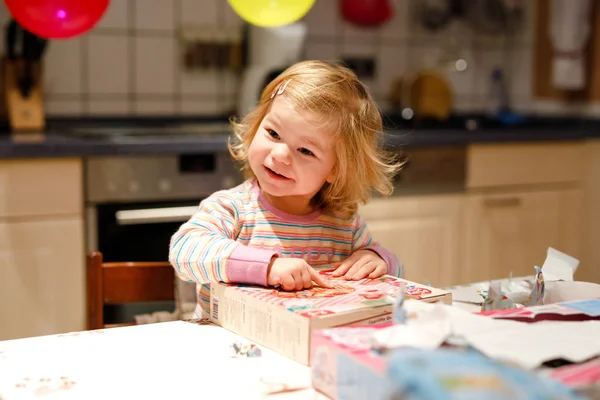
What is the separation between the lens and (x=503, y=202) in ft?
8.61

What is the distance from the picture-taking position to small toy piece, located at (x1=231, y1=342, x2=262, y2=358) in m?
0.90

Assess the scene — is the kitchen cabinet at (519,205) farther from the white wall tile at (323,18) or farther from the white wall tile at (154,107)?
the white wall tile at (154,107)

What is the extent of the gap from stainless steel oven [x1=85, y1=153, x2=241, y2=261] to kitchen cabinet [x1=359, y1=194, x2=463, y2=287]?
0.51 meters

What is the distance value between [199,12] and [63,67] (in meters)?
0.52

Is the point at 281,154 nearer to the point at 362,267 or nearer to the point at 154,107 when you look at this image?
the point at 362,267

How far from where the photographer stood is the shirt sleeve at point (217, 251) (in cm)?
101

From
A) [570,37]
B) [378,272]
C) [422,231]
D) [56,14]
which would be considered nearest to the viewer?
[378,272]

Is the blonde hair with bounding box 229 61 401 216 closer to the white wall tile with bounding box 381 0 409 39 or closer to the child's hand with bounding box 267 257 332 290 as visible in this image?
the child's hand with bounding box 267 257 332 290

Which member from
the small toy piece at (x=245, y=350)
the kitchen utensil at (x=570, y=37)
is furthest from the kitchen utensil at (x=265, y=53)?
the small toy piece at (x=245, y=350)

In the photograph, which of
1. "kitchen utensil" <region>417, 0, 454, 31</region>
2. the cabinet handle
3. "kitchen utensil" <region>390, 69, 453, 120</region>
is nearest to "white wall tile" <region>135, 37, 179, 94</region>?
"kitchen utensil" <region>390, 69, 453, 120</region>

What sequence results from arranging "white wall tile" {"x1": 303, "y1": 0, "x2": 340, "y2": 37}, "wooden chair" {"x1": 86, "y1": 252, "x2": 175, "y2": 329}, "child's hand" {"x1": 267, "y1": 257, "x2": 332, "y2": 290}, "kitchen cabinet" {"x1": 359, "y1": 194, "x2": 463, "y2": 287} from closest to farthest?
1. "child's hand" {"x1": 267, "y1": 257, "x2": 332, "y2": 290}
2. "wooden chair" {"x1": 86, "y1": 252, "x2": 175, "y2": 329}
3. "kitchen cabinet" {"x1": 359, "y1": 194, "x2": 463, "y2": 287}
4. "white wall tile" {"x1": 303, "y1": 0, "x2": 340, "y2": 37}

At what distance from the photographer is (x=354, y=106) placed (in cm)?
118

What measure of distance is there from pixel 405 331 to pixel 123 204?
146cm

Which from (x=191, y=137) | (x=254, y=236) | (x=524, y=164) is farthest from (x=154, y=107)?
(x=254, y=236)
